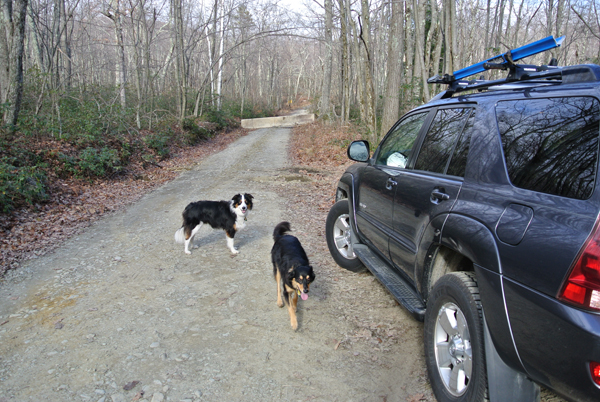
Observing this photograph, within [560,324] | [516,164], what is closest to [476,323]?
[560,324]

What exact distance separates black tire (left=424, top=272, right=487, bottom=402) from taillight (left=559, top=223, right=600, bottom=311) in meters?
0.64

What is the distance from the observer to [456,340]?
2.58 metres

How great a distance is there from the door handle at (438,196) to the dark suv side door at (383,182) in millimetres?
750

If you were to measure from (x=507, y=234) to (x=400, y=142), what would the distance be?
2220 mm

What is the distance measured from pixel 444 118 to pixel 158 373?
→ 329 centimetres

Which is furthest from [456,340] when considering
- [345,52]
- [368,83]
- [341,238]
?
[345,52]

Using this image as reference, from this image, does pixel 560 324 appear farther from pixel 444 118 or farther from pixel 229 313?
pixel 229 313

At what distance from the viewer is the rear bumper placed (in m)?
1.70

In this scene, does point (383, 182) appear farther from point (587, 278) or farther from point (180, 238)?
point (180, 238)

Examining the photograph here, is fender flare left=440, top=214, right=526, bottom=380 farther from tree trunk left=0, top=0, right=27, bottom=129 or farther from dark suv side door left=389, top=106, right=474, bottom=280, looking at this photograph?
tree trunk left=0, top=0, right=27, bottom=129

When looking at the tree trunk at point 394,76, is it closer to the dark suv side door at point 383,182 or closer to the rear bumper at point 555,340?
the dark suv side door at point 383,182

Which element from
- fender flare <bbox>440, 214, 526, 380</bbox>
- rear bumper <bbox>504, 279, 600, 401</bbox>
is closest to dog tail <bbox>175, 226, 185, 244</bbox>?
fender flare <bbox>440, 214, 526, 380</bbox>

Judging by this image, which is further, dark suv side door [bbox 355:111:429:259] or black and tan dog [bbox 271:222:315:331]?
dark suv side door [bbox 355:111:429:259]

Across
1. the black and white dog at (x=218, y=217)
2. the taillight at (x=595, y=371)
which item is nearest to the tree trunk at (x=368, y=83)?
the black and white dog at (x=218, y=217)
